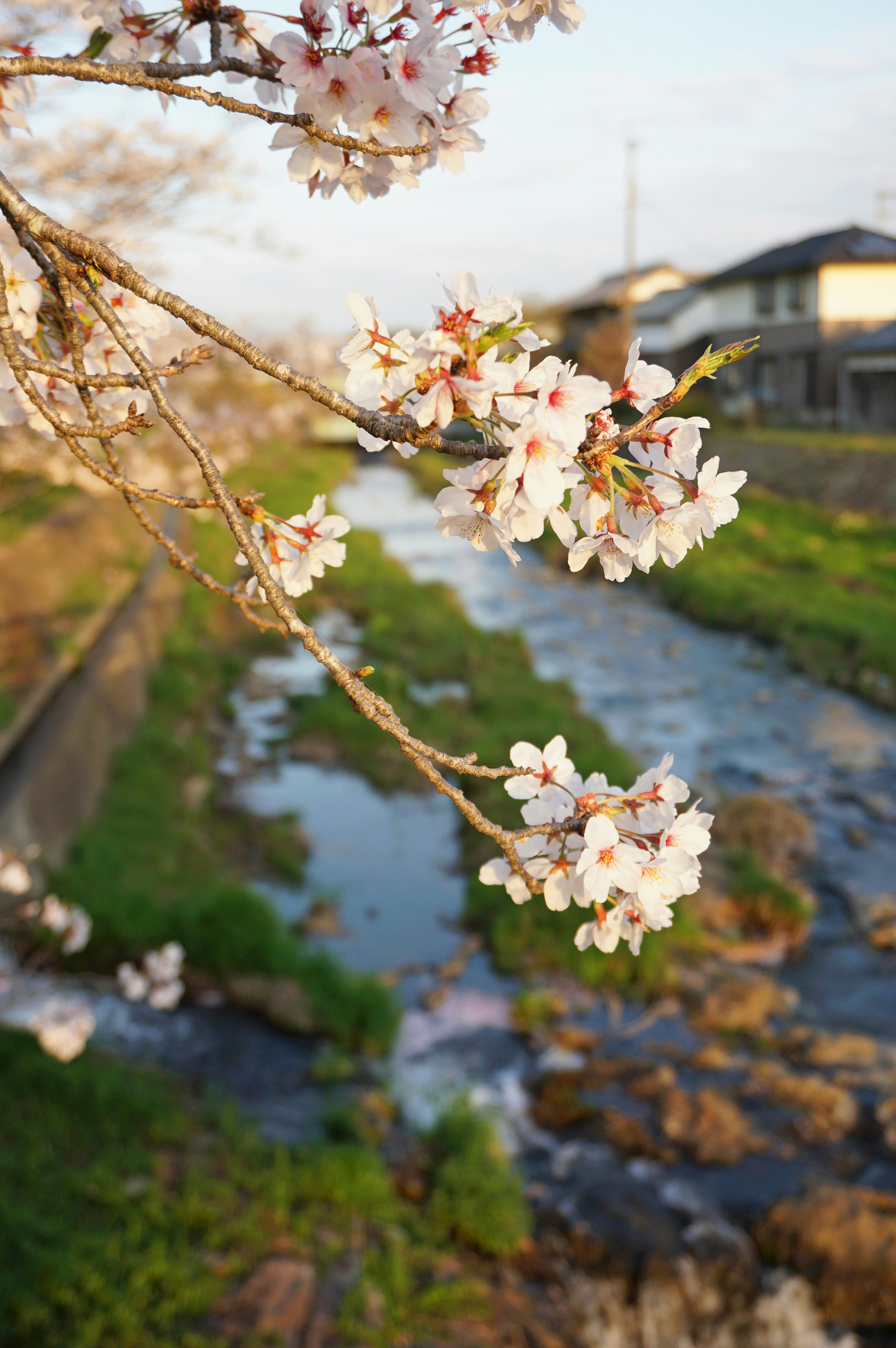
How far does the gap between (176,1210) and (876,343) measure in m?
25.5

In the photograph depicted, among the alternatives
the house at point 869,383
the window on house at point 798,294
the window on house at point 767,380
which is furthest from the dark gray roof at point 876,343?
the window on house at point 767,380

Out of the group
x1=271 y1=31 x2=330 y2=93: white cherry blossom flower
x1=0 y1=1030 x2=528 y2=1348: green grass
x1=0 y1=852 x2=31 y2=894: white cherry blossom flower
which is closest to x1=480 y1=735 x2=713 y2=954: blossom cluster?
x1=271 y1=31 x2=330 y2=93: white cherry blossom flower

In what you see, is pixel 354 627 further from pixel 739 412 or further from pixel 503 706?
pixel 739 412

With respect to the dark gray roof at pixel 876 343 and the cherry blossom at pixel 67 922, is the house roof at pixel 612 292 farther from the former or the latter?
the cherry blossom at pixel 67 922

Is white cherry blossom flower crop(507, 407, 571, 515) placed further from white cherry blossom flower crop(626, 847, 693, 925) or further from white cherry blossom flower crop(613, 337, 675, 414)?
white cherry blossom flower crop(626, 847, 693, 925)

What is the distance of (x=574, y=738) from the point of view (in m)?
9.73

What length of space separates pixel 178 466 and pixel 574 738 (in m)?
12.8

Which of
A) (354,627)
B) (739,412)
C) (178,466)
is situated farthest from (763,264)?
(354,627)

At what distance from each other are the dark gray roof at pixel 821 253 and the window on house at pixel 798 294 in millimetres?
363

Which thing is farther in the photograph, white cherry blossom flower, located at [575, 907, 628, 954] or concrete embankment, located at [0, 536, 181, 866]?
concrete embankment, located at [0, 536, 181, 866]

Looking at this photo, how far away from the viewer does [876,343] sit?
24.3 m

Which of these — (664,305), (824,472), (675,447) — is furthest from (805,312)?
(675,447)

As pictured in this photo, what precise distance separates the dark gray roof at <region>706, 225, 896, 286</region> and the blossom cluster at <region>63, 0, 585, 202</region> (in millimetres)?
27479

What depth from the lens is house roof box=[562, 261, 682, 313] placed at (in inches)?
1411
